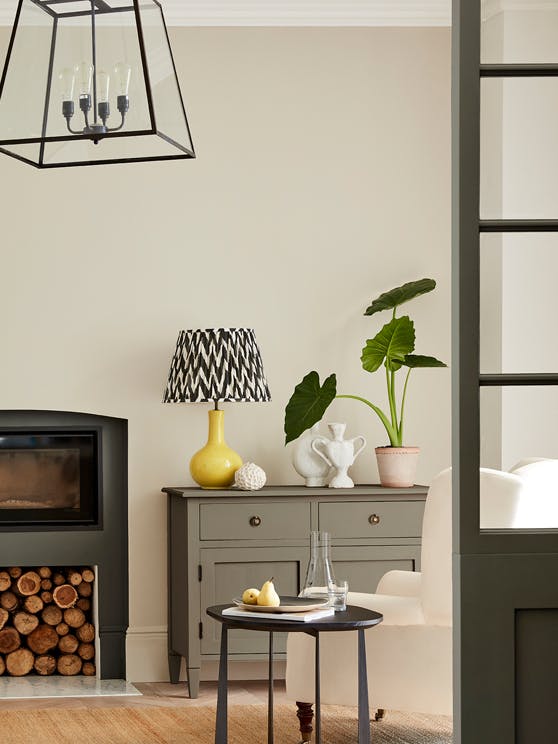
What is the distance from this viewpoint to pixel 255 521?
4.61 m

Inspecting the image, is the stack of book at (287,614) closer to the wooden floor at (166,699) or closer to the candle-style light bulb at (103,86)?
the wooden floor at (166,699)

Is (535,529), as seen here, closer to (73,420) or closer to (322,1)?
(73,420)

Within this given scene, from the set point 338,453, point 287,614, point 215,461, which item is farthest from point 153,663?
point 287,614

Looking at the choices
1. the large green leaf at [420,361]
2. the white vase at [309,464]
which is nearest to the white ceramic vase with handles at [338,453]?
the white vase at [309,464]

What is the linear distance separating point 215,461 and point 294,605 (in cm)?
161

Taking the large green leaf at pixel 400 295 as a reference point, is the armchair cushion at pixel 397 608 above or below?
below

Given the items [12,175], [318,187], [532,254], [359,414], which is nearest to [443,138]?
[318,187]

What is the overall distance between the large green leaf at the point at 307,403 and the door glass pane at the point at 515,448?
286 cm

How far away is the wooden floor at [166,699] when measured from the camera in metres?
4.45

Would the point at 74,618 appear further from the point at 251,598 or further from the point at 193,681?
the point at 251,598

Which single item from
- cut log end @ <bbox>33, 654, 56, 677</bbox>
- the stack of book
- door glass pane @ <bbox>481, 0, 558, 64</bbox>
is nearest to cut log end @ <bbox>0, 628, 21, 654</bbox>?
cut log end @ <bbox>33, 654, 56, 677</bbox>

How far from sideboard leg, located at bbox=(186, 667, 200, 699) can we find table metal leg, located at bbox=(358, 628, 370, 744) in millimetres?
1457

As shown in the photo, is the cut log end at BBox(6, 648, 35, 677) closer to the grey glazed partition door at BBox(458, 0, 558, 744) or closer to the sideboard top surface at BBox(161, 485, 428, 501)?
the sideboard top surface at BBox(161, 485, 428, 501)

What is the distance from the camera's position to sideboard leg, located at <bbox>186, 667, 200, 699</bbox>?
4559 millimetres
